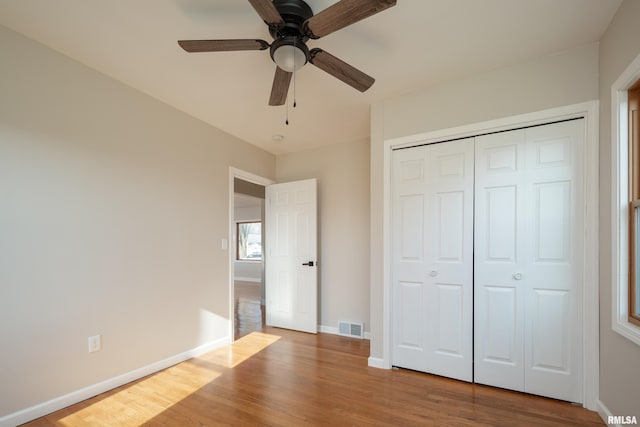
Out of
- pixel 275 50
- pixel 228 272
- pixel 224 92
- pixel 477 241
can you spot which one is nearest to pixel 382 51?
pixel 275 50

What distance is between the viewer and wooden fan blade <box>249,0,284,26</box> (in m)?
1.38

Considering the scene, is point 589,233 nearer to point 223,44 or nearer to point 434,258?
point 434,258

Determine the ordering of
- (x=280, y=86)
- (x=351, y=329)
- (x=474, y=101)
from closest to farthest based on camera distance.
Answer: (x=280, y=86)
(x=474, y=101)
(x=351, y=329)

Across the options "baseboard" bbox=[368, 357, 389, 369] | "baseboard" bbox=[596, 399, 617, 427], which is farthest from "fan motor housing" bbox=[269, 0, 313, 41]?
"baseboard" bbox=[596, 399, 617, 427]

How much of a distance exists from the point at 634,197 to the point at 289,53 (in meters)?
2.22

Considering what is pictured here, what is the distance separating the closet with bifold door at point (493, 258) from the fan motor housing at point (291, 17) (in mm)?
1531

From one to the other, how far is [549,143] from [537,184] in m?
0.32

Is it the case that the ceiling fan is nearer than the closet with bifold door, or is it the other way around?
the ceiling fan

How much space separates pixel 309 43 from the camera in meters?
2.04

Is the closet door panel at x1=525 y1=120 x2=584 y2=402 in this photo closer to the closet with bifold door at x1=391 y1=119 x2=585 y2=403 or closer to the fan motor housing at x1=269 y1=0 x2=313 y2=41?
the closet with bifold door at x1=391 y1=119 x2=585 y2=403

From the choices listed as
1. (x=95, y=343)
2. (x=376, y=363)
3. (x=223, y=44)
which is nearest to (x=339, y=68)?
(x=223, y=44)

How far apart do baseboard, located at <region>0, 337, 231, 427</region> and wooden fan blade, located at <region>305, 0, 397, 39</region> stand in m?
2.96

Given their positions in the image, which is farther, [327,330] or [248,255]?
[248,255]

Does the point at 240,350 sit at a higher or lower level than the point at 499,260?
lower
